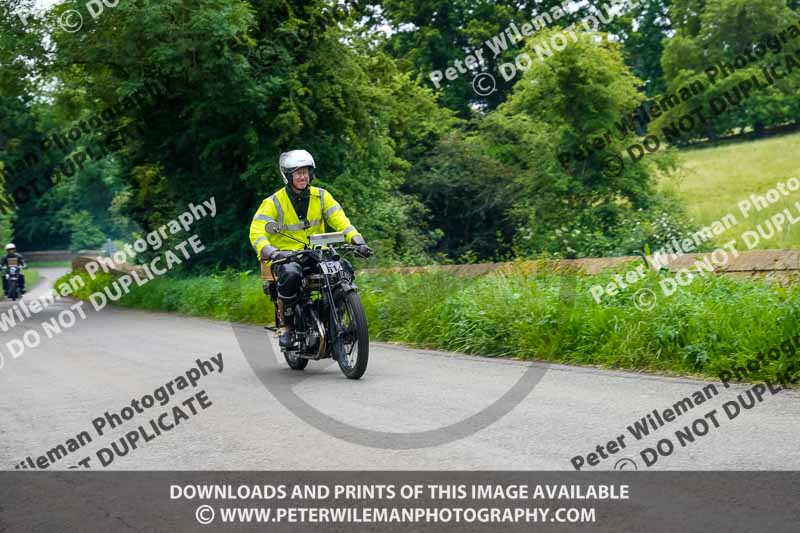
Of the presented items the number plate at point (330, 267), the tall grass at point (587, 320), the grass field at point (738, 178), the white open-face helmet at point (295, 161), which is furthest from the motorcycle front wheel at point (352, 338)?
the grass field at point (738, 178)

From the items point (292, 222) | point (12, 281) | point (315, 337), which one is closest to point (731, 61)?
point (12, 281)

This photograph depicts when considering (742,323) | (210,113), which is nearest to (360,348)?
(742,323)

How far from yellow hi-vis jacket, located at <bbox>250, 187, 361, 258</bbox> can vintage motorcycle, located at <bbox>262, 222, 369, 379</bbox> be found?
0.32 feet

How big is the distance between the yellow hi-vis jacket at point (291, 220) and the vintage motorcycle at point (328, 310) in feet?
0.32

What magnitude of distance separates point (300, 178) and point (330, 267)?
97 cm

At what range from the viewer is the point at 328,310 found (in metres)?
9.55

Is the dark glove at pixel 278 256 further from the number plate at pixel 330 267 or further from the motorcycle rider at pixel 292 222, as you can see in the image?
the number plate at pixel 330 267

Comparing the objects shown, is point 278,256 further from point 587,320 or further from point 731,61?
point 731,61

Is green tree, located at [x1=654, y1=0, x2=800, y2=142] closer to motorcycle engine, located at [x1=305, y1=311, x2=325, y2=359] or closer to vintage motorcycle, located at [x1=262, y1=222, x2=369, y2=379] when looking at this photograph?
vintage motorcycle, located at [x1=262, y1=222, x2=369, y2=379]

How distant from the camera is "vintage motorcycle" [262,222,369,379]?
916 centimetres

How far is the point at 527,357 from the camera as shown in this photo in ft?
35.0

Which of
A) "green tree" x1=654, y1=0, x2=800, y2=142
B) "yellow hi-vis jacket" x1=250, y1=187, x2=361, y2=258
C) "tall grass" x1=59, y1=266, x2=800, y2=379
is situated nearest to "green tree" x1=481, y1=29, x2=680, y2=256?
"tall grass" x1=59, y1=266, x2=800, y2=379

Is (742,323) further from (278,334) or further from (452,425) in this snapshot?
(278,334)
